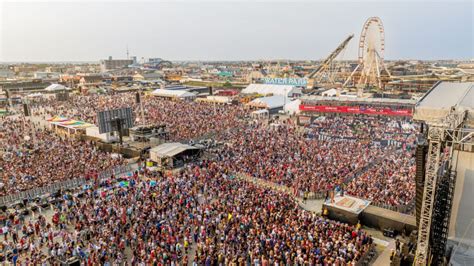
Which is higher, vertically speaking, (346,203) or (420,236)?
(420,236)

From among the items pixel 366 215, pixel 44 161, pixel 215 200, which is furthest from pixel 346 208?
pixel 44 161

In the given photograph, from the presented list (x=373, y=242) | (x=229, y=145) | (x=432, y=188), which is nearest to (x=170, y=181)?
(x=229, y=145)

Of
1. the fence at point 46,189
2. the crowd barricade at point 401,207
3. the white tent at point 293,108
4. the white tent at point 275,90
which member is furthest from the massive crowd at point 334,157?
the white tent at point 275,90

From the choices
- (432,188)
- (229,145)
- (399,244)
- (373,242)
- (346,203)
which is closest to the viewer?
(432,188)

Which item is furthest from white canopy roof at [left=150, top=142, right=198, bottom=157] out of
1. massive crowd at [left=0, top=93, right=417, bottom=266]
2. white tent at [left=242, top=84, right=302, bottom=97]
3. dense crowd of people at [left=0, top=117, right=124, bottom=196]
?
white tent at [left=242, top=84, right=302, bottom=97]

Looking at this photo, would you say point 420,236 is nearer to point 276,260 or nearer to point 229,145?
point 276,260

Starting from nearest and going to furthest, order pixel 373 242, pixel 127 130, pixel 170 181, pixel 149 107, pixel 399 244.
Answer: pixel 399 244 → pixel 373 242 → pixel 170 181 → pixel 127 130 → pixel 149 107
